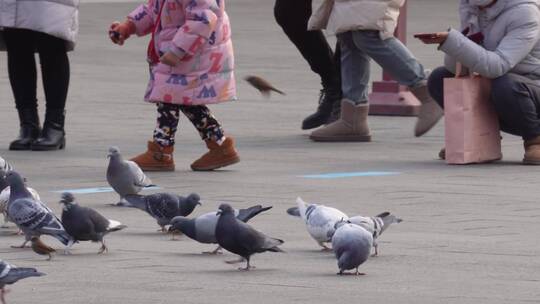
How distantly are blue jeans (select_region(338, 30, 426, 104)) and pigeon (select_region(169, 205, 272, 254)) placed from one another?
462 centimetres

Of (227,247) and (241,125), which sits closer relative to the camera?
(227,247)

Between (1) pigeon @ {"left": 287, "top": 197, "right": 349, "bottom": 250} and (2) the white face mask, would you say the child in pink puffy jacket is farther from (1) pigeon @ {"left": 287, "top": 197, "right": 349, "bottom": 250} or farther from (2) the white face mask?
(1) pigeon @ {"left": 287, "top": 197, "right": 349, "bottom": 250}

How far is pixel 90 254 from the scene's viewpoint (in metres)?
7.17

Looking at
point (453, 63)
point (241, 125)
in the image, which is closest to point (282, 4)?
point (241, 125)

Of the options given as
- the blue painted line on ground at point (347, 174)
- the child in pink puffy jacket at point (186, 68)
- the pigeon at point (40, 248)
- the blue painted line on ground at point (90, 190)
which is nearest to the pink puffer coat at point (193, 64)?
the child in pink puffy jacket at point (186, 68)

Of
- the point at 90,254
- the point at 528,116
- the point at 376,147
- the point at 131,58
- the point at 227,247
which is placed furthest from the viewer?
the point at 131,58

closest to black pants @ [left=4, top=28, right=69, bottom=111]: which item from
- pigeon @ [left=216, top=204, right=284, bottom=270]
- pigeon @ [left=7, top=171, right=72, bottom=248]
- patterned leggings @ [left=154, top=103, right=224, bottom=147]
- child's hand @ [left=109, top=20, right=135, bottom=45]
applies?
child's hand @ [left=109, top=20, right=135, bottom=45]

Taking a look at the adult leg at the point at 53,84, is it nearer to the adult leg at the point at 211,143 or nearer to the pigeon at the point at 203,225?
the adult leg at the point at 211,143

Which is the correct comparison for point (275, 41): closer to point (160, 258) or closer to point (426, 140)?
point (426, 140)

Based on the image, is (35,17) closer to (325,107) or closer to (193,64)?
(193,64)

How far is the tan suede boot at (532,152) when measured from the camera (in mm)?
10688

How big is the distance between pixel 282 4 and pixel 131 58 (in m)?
6.89

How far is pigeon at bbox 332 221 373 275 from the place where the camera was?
21.4 ft

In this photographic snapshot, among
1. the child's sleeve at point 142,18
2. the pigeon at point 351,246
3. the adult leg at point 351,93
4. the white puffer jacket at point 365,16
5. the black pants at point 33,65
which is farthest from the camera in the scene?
the adult leg at point 351,93
